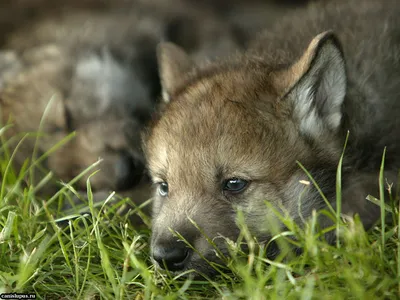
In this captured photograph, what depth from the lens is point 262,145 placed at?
8.76ft

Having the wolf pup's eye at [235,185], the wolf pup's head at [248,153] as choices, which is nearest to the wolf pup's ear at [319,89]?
the wolf pup's head at [248,153]

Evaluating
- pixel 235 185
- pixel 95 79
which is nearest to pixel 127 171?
pixel 95 79

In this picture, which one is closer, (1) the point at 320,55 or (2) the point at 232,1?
(1) the point at 320,55

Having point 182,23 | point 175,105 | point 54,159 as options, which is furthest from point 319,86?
point 182,23

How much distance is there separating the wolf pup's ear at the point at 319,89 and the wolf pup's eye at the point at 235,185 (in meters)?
0.34

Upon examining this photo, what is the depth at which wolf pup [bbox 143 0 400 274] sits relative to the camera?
2646mm

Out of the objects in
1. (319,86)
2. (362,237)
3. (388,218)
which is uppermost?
(319,86)

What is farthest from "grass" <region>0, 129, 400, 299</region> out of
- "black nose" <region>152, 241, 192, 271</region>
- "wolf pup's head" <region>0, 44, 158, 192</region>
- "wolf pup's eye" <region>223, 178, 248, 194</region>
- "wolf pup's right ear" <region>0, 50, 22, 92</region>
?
"wolf pup's right ear" <region>0, 50, 22, 92</region>

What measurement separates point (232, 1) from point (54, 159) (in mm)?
2056

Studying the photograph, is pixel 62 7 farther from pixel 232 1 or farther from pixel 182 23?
pixel 232 1

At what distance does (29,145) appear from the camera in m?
3.82

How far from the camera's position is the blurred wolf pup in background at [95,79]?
12.1 ft

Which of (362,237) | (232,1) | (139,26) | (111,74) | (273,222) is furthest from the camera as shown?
(232,1)

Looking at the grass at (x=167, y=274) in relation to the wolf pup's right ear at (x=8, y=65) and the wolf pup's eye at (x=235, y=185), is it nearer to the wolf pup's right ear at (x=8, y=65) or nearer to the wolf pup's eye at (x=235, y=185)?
the wolf pup's eye at (x=235, y=185)
